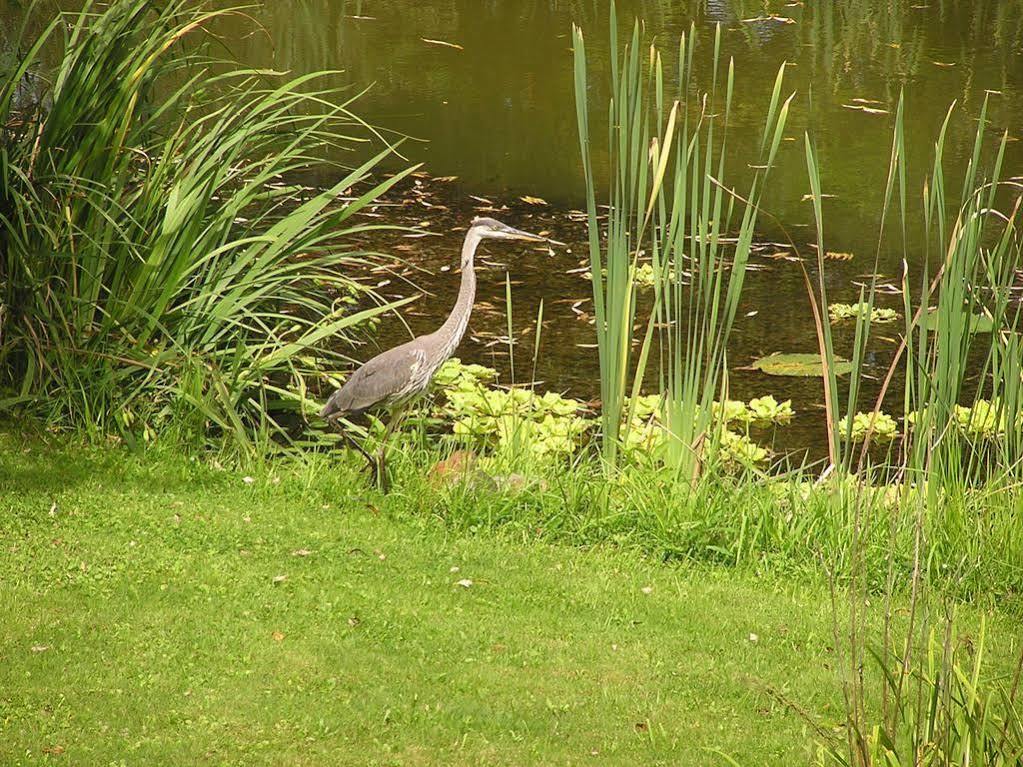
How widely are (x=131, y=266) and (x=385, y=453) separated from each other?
4.80ft

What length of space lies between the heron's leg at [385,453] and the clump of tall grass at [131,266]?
497 mm

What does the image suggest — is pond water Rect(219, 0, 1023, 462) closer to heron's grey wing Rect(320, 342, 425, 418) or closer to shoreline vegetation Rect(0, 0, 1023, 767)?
shoreline vegetation Rect(0, 0, 1023, 767)

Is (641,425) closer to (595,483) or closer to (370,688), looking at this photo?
(595,483)

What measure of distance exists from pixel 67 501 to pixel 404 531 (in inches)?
49.7

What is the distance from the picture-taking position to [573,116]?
459 inches

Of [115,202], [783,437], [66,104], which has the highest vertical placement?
[66,104]

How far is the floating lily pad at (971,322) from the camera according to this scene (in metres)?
3.91

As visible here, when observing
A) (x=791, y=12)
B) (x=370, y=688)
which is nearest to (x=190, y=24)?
(x=370, y=688)

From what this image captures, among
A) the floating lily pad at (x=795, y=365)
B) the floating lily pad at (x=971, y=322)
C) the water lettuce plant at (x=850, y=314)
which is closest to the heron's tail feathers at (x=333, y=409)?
the floating lily pad at (x=971, y=322)

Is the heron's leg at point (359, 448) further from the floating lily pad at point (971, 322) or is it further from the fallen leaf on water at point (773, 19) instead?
the fallen leaf on water at point (773, 19)

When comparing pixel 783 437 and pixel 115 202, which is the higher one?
pixel 115 202

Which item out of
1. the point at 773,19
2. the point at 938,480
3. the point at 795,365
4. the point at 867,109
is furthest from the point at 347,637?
the point at 773,19

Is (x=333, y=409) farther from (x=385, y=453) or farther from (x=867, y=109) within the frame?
(x=867, y=109)

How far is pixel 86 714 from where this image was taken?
3566 millimetres
